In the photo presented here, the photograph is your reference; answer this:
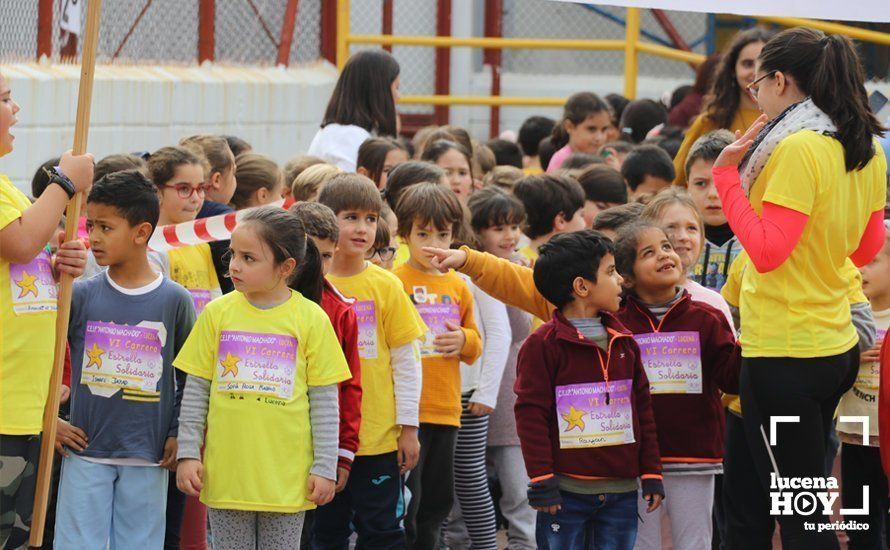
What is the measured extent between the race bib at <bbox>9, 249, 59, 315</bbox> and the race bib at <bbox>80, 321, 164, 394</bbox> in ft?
0.51

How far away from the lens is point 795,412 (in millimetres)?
4230

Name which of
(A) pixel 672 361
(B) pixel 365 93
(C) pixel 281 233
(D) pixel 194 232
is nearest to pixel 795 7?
(A) pixel 672 361

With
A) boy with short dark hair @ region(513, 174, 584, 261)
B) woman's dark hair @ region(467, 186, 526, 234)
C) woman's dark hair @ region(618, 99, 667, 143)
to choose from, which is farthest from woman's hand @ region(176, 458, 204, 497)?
woman's dark hair @ region(618, 99, 667, 143)

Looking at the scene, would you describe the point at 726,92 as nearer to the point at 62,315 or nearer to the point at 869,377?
the point at 869,377

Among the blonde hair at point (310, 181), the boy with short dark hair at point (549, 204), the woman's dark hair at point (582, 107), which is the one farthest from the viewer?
the woman's dark hair at point (582, 107)

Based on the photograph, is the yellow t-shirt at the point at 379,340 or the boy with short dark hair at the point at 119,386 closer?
the boy with short dark hair at the point at 119,386

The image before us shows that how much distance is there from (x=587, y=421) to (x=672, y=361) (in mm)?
456

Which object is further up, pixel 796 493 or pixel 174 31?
pixel 174 31

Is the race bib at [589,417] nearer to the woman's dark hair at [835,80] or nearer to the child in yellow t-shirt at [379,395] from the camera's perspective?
the child in yellow t-shirt at [379,395]

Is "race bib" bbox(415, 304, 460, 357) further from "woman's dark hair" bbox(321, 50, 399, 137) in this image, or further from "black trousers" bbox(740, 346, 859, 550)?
"woman's dark hair" bbox(321, 50, 399, 137)

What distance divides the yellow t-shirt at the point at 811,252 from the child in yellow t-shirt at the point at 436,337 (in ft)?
4.56

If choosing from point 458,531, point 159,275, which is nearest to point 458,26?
point 458,531

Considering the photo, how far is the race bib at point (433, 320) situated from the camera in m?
5.33

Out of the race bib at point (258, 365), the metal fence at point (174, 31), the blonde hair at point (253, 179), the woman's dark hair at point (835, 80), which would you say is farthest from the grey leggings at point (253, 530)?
the metal fence at point (174, 31)
